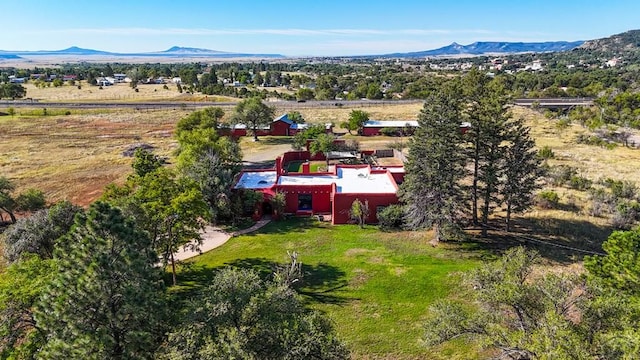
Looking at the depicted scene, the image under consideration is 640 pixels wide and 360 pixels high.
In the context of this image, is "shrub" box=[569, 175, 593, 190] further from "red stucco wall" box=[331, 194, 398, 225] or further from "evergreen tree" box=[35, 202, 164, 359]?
"evergreen tree" box=[35, 202, 164, 359]

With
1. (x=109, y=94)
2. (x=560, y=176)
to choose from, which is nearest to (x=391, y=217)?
(x=560, y=176)

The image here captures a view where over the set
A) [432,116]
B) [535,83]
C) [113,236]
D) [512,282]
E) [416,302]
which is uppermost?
[535,83]

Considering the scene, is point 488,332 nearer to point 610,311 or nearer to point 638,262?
point 610,311

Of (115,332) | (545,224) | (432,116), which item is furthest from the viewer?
(545,224)

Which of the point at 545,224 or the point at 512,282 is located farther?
the point at 545,224

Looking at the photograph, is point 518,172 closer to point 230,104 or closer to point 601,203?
point 601,203

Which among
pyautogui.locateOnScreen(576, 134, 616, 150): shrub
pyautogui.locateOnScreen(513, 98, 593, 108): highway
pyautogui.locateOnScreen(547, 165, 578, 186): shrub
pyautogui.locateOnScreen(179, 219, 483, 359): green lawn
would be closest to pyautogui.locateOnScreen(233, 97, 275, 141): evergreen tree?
pyautogui.locateOnScreen(179, 219, 483, 359): green lawn

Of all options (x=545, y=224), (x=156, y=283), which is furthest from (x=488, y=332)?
(x=545, y=224)
